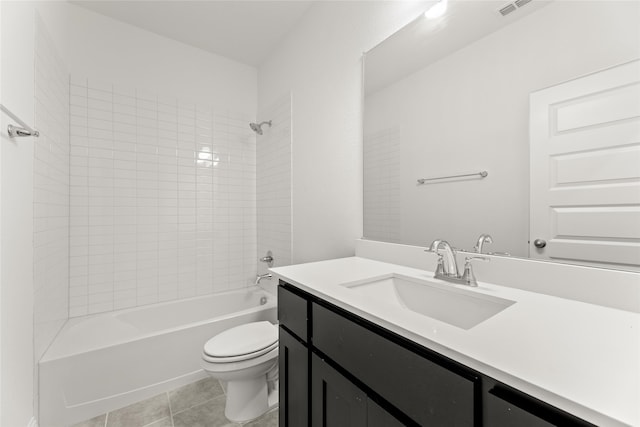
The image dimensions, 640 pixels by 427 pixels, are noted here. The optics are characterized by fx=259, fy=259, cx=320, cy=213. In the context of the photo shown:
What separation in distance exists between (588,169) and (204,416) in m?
1.98

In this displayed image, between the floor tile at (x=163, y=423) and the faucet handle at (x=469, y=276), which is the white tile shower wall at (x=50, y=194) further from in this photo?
the faucet handle at (x=469, y=276)

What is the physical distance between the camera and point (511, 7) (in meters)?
0.89

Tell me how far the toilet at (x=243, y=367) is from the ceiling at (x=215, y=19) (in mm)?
2227

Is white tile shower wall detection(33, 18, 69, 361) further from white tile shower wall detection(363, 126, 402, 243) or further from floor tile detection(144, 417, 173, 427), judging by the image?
white tile shower wall detection(363, 126, 402, 243)

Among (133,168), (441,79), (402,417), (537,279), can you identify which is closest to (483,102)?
(441,79)

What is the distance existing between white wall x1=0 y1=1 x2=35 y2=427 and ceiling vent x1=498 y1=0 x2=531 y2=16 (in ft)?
6.19

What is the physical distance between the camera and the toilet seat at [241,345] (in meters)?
1.35

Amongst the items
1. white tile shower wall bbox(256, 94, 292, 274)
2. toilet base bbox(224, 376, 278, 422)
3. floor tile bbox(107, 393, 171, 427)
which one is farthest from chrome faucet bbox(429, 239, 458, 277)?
floor tile bbox(107, 393, 171, 427)

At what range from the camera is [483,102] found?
0.97 meters

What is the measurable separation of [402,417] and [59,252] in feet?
7.07

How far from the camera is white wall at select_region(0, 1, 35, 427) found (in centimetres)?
101

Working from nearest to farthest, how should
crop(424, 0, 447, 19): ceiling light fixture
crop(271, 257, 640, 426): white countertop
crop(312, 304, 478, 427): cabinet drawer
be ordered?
crop(271, 257, 640, 426): white countertop
crop(312, 304, 478, 427): cabinet drawer
crop(424, 0, 447, 19): ceiling light fixture

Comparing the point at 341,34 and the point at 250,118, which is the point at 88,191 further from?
the point at 341,34

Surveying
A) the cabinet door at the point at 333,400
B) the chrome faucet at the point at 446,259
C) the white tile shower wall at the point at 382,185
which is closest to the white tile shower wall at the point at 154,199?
the white tile shower wall at the point at 382,185
